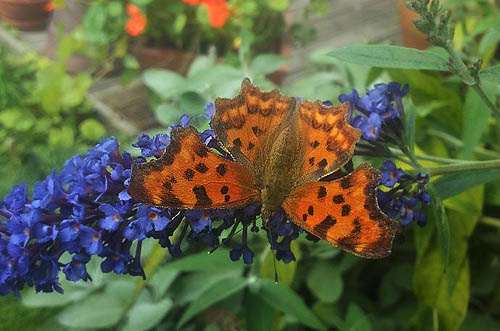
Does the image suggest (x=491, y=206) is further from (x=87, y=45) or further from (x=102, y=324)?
(x=87, y=45)

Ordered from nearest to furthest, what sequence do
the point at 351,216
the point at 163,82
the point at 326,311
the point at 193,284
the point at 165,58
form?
the point at 351,216
the point at 193,284
the point at 326,311
the point at 163,82
the point at 165,58

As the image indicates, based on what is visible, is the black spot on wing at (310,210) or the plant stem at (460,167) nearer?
the black spot on wing at (310,210)

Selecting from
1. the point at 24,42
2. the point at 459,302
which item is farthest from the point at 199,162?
the point at 24,42

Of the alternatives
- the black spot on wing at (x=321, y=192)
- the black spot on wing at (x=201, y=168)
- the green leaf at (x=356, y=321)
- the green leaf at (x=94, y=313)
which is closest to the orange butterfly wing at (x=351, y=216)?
the black spot on wing at (x=321, y=192)

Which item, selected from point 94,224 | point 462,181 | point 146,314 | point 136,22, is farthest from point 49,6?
point 462,181

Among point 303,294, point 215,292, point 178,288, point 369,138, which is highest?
point 369,138

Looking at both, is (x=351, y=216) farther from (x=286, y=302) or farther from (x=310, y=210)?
(x=286, y=302)

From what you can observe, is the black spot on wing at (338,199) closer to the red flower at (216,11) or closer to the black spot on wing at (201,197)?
the black spot on wing at (201,197)
